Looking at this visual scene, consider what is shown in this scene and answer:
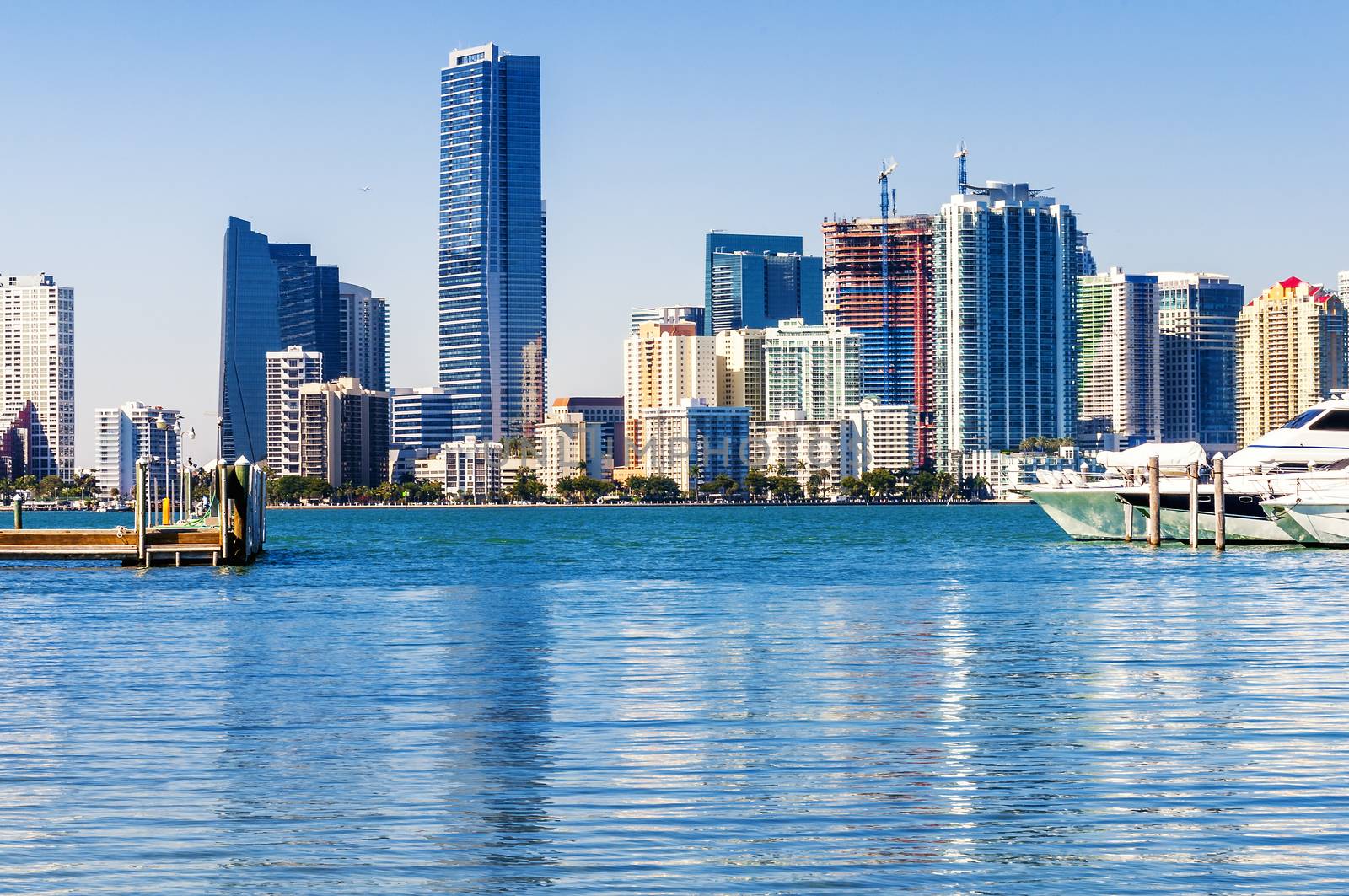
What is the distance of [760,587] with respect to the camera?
71.4 metres

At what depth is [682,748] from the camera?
2791 cm

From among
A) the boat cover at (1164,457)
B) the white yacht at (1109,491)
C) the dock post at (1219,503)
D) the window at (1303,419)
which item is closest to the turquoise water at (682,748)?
the dock post at (1219,503)

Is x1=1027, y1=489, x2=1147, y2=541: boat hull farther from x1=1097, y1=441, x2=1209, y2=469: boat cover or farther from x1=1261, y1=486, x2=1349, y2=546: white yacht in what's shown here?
x1=1261, y1=486, x2=1349, y2=546: white yacht

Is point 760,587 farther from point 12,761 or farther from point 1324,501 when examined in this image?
point 12,761

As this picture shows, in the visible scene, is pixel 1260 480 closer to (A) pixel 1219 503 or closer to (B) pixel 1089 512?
(A) pixel 1219 503

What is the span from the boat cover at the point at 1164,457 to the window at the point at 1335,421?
248 inches

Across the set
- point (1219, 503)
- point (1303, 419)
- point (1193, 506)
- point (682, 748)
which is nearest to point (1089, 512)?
point (1303, 419)

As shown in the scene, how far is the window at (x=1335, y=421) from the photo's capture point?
95938mm

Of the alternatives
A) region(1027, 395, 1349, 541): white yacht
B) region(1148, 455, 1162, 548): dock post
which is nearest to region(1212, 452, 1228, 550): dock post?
region(1027, 395, 1349, 541): white yacht

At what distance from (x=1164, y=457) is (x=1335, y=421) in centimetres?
1181

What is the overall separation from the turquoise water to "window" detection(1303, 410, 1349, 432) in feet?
127

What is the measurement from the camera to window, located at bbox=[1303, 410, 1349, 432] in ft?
315

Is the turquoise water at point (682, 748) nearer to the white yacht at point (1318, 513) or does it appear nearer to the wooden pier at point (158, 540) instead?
the wooden pier at point (158, 540)

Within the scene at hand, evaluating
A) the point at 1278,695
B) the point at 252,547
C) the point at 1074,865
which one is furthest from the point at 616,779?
the point at 252,547
